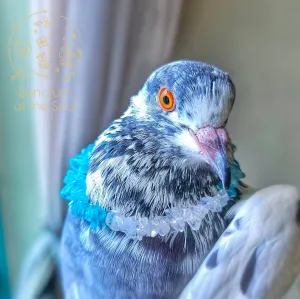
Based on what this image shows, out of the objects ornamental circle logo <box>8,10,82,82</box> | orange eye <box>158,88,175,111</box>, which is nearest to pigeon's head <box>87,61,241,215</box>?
orange eye <box>158,88,175,111</box>

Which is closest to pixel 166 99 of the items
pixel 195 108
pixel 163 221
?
pixel 195 108

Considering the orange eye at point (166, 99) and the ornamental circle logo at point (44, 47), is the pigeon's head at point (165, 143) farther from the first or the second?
the ornamental circle logo at point (44, 47)

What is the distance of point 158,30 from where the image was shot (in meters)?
0.57

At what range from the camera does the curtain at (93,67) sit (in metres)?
0.56

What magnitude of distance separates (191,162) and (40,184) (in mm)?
217

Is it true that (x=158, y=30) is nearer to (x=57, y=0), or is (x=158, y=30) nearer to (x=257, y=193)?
(x=57, y=0)

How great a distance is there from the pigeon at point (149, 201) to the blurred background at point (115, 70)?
5 centimetres

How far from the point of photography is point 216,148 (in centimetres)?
45

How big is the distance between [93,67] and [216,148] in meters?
0.21

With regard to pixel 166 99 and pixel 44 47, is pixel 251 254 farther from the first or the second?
pixel 44 47

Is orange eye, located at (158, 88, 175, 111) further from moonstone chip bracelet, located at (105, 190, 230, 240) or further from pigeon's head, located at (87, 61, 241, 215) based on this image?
moonstone chip bracelet, located at (105, 190, 230, 240)

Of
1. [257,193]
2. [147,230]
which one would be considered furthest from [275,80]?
[147,230]

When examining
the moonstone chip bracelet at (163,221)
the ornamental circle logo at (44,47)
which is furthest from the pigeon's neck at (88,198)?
the ornamental circle logo at (44,47)

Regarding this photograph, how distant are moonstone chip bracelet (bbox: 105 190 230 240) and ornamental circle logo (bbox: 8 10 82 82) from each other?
0.19 m
